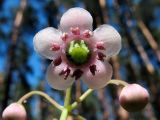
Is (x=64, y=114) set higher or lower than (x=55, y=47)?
lower

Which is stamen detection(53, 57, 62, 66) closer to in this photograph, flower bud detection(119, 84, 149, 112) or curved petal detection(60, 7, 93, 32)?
curved petal detection(60, 7, 93, 32)

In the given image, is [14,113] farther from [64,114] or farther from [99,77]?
[99,77]

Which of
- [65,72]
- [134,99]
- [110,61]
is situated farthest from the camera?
[110,61]

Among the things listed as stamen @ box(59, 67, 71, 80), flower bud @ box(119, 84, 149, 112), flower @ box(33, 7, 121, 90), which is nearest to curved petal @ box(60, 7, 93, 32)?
flower @ box(33, 7, 121, 90)

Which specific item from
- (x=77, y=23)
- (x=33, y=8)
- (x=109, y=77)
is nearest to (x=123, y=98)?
(x=109, y=77)

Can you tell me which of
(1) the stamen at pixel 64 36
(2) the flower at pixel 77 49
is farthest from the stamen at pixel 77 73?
(1) the stamen at pixel 64 36

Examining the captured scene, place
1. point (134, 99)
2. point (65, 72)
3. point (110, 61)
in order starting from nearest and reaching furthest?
point (134, 99), point (65, 72), point (110, 61)

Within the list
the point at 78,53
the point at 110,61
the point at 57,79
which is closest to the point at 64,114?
the point at 57,79

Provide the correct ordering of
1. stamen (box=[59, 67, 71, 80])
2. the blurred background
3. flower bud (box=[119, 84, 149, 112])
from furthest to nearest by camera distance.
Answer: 1. the blurred background
2. stamen (box=[59, 67, 71, 80])
3. flower bud (box=[119, 84, 149, 112])
